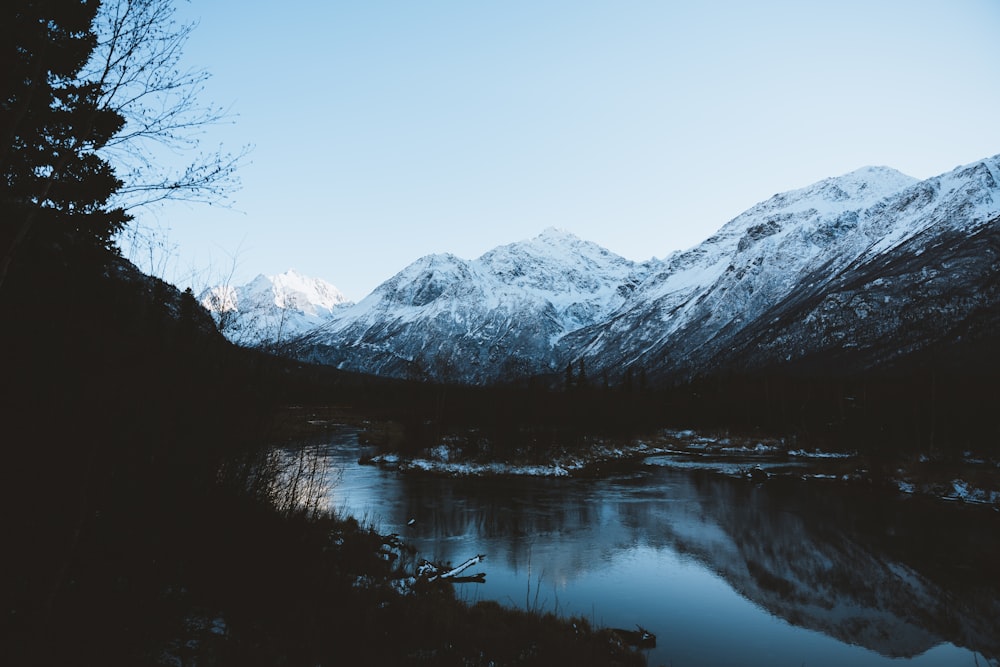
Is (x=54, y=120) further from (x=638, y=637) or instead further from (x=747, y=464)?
(x=747, y=464)

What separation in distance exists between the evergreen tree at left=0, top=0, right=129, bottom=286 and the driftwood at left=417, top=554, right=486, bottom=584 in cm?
1270

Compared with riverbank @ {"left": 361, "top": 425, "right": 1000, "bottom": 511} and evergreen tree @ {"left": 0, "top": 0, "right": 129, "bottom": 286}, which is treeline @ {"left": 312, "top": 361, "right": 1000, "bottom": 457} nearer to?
riverbank @ {"left": 361, "top": 425, "right": 1000, "bottom": 511}

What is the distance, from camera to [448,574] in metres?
18.2

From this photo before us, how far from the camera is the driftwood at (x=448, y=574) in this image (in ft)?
55.4

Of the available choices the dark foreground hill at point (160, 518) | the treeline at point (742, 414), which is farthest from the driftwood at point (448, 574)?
the treeline at point (742, 414)

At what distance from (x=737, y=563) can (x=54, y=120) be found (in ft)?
84.8

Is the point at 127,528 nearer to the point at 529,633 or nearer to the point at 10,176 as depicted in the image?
the point at 10,176

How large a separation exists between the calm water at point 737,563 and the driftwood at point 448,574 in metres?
0.47

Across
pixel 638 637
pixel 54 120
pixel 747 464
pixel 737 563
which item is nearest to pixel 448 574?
pixel 638 637

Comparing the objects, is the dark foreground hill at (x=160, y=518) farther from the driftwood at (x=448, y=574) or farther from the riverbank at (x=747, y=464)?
the riverbank at (x=747, y=464)

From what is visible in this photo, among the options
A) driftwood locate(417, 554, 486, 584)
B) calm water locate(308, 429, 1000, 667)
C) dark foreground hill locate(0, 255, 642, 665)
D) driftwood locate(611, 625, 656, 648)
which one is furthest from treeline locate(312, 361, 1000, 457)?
dark foreground hill locate(0, 255, 642, 665)

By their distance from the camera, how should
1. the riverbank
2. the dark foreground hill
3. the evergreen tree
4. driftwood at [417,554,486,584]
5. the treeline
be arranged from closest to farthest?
the dark foreground hill, the evergreen tree, driftwood at [417,554,486,584], the riverbank, the treeline

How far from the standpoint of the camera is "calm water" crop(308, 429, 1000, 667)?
16.0 meters

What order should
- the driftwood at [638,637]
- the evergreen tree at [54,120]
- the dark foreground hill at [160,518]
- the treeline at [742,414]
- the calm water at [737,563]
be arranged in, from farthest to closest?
1. the treeline at [742,414]
2. the calm water at [737,563]
3. the driftwood at [638,637]
4. the evergreen tree at [54,120]
5. the dark foreground hill at [160,518]
